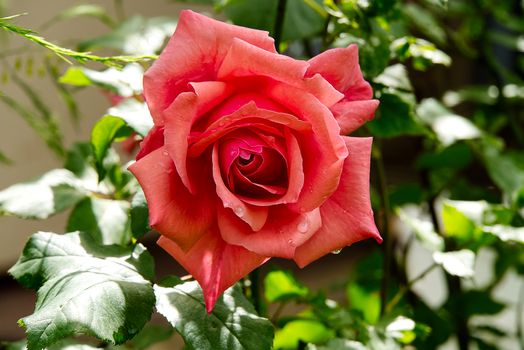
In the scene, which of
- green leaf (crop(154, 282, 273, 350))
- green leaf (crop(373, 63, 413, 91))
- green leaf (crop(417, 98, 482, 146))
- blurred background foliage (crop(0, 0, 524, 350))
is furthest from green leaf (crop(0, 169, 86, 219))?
green leaf (crop(417, 98, 482, 146))

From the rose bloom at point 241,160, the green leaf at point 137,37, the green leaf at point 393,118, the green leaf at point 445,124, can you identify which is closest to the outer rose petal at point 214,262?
the rose bloom at point 241,160

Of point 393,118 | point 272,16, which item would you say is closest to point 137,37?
point 272,16

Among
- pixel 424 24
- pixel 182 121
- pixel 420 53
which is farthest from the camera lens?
pixel 424 24

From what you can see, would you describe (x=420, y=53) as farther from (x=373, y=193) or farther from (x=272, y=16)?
(x=373, y=193)

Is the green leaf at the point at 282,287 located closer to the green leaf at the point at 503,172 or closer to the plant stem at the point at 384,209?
the plant stem at the point at 384,209

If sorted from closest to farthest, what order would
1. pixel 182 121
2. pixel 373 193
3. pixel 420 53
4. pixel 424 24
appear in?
1. pixel 182 121
2. pixel 420 53
3. pixel 424 24
4. pixel 373 193

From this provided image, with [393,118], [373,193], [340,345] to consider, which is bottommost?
[373,193]

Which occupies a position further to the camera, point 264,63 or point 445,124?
point 445,124

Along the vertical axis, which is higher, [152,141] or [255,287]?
[152,141]
